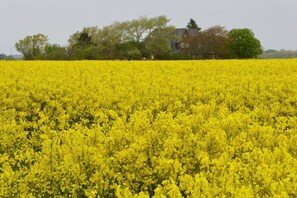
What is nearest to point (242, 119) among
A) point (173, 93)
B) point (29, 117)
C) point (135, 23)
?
point (173, 93)

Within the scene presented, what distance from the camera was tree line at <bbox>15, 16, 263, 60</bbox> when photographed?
58.8m

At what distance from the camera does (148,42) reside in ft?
208

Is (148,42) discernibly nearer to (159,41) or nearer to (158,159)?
(159,41)

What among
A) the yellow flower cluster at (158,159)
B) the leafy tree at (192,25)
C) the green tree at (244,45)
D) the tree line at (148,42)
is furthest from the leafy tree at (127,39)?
the yellow flower cluster at (158,159)

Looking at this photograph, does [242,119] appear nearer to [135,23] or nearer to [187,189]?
[187,189]

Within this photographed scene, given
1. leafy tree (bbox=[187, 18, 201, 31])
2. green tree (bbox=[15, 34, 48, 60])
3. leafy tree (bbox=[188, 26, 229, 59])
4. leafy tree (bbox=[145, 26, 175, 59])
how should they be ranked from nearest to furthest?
1. leafy tree (bbox=[145, 26, 175, 59])
2. leafy tree (bbox=[188, 26, 229, 59])
3. green tree (bbox=[15, 34, 48, 60])
4. leafy tree (bbox=[187, 18, 201, 31])

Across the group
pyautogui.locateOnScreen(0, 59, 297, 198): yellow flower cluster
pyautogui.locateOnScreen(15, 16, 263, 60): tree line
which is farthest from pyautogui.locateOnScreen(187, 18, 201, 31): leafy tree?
pyautogui.locateOnScreen(0, 59, 297, 198): yellow flower cluster

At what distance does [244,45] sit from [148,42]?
12.1m

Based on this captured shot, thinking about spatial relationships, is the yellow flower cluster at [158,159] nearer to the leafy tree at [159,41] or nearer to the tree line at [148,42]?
the tree line at [148,42]

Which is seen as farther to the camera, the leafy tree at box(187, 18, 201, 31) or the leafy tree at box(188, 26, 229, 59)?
the leafy tree at box(187, 18, 201, 31)

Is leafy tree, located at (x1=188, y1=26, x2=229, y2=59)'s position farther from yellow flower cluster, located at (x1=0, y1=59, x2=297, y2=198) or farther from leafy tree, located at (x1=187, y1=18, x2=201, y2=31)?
yellow flower cluster, located at (x1=0, y1=59, x2=297, y2=198)

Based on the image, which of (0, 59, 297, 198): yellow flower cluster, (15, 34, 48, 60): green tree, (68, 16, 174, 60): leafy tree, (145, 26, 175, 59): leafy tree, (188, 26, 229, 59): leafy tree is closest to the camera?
(0, 59, 297, 198): yellow flower cluster

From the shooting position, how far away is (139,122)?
7008 mm

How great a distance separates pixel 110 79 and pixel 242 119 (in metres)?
8.30
